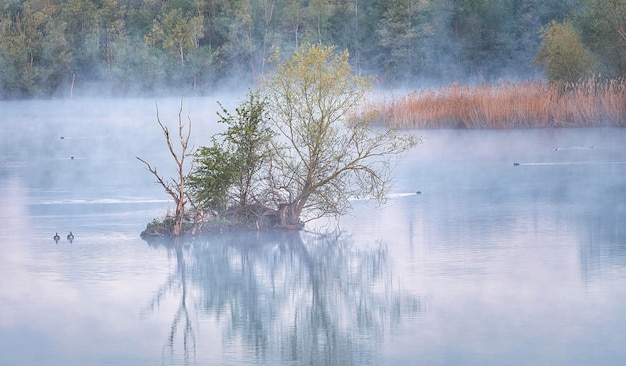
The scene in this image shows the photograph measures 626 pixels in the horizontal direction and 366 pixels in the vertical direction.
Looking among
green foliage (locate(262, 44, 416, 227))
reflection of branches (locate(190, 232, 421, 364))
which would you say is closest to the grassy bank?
green foliage (locate(262, 44, 416, 227))

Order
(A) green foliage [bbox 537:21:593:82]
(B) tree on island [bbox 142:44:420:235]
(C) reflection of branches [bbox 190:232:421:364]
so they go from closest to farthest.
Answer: (C) reflection of branches [bbox 190:232:421:364] → (B) tree on island [bbox 142:44:420:235] → (A) green foliage [bbox 537:21:593:82]

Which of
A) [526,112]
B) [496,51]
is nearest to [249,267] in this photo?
[526,112]

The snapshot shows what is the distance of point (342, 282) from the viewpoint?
702 cm

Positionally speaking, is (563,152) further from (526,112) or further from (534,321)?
(534,321)

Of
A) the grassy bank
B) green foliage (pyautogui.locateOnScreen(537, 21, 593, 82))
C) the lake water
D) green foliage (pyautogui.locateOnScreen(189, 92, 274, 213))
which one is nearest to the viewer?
the lake water

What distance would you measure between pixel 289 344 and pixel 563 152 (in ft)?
39.0

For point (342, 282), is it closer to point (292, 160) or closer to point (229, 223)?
point (229, 223)

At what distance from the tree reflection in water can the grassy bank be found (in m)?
13.5

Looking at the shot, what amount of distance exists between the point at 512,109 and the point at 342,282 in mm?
15970

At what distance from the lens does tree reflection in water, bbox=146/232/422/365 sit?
5.38 meters

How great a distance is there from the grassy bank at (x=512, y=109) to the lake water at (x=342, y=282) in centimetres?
918

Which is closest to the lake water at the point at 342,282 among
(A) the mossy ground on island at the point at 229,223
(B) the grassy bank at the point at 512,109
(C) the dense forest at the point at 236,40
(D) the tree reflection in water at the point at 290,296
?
(D) the tree reflection in water at the point at 290,296

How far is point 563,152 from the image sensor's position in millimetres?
16547

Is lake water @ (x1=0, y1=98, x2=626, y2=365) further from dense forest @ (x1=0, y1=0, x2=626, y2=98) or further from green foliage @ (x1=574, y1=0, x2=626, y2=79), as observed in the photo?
dense forest @ (x1=0, y1=0, x2=626, y2=98)
